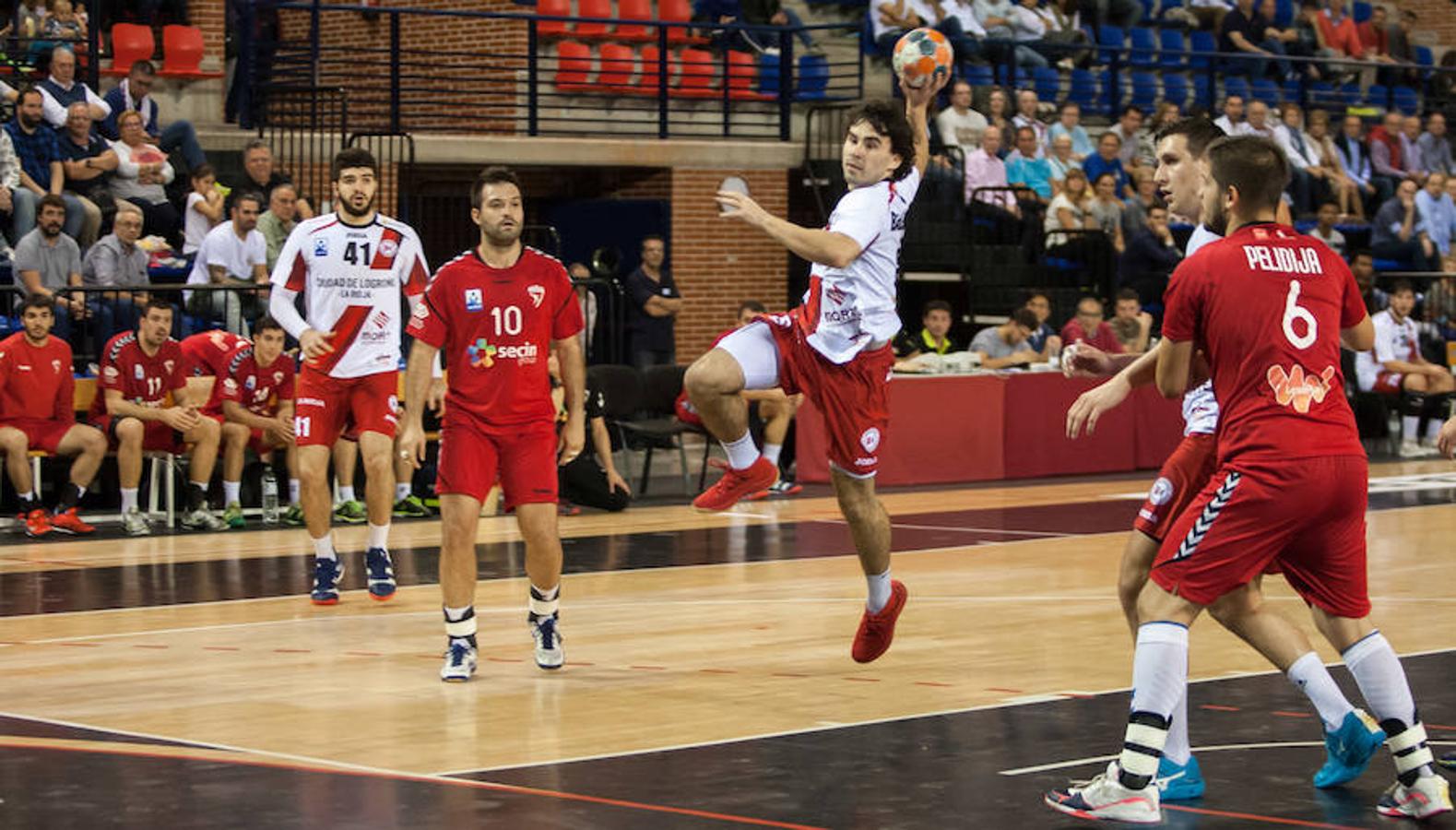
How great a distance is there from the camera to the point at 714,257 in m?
23.2

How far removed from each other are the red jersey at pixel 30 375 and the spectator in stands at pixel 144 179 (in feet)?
10.7

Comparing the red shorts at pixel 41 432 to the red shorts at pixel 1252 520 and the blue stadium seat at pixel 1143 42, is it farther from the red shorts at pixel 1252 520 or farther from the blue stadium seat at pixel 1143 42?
the blue stadium seat at pixel 1143 42

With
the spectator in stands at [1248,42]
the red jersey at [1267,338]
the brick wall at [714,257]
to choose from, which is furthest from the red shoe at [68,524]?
the spectator in stands at [1248,42]

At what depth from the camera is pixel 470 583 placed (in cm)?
889

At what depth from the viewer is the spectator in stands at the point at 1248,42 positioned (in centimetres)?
2852

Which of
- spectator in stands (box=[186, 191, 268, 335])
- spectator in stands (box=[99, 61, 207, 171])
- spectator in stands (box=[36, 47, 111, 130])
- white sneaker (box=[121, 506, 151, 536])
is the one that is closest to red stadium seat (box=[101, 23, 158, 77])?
spectator in stands (box=[99, 61, 207, 171])

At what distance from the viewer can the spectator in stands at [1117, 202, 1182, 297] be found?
2208 centimetres

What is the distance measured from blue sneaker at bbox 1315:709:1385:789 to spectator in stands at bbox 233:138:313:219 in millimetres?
12748

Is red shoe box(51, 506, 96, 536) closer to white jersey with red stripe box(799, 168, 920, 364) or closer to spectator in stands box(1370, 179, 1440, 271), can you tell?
white jersey with red stripe box(799, 168, 920, 364)

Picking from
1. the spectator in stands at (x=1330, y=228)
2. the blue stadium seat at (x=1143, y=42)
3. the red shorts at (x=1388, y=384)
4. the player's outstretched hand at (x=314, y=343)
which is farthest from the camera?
the blue stadium seat at (x=1143, y=42)

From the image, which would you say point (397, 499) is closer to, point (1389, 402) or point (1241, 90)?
point (1389, 402)

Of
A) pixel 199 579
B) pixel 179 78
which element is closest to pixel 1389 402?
pixel 179 78

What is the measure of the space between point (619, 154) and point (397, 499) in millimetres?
6886

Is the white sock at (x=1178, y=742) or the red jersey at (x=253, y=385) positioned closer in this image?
the white sock at (x=1178, y=742)
